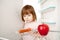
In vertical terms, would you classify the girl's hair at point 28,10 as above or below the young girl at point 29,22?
A: above

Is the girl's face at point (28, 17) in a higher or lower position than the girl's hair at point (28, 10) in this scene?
lower

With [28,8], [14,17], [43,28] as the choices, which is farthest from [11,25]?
[43,28]

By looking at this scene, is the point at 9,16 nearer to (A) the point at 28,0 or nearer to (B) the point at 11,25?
(B) the point at 11,25

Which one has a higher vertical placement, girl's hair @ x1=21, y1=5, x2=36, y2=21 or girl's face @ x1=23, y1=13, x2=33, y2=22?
girl's hair @ x1=21, y1=5, x2=36, y2=21

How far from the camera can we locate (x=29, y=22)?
104cm

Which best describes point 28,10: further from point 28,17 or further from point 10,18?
point 10,18

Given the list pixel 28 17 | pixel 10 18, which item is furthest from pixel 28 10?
pixel 10 18

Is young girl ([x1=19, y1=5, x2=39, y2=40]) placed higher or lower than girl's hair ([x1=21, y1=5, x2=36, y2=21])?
lower

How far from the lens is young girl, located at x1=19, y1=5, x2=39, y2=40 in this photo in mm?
1006

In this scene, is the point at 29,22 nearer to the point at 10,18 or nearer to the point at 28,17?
the point at 28,17

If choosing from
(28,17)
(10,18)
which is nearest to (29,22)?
(28,17)

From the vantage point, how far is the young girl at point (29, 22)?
101cm

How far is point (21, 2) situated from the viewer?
1.08m

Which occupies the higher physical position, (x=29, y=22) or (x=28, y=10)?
(x=28, y=10)
